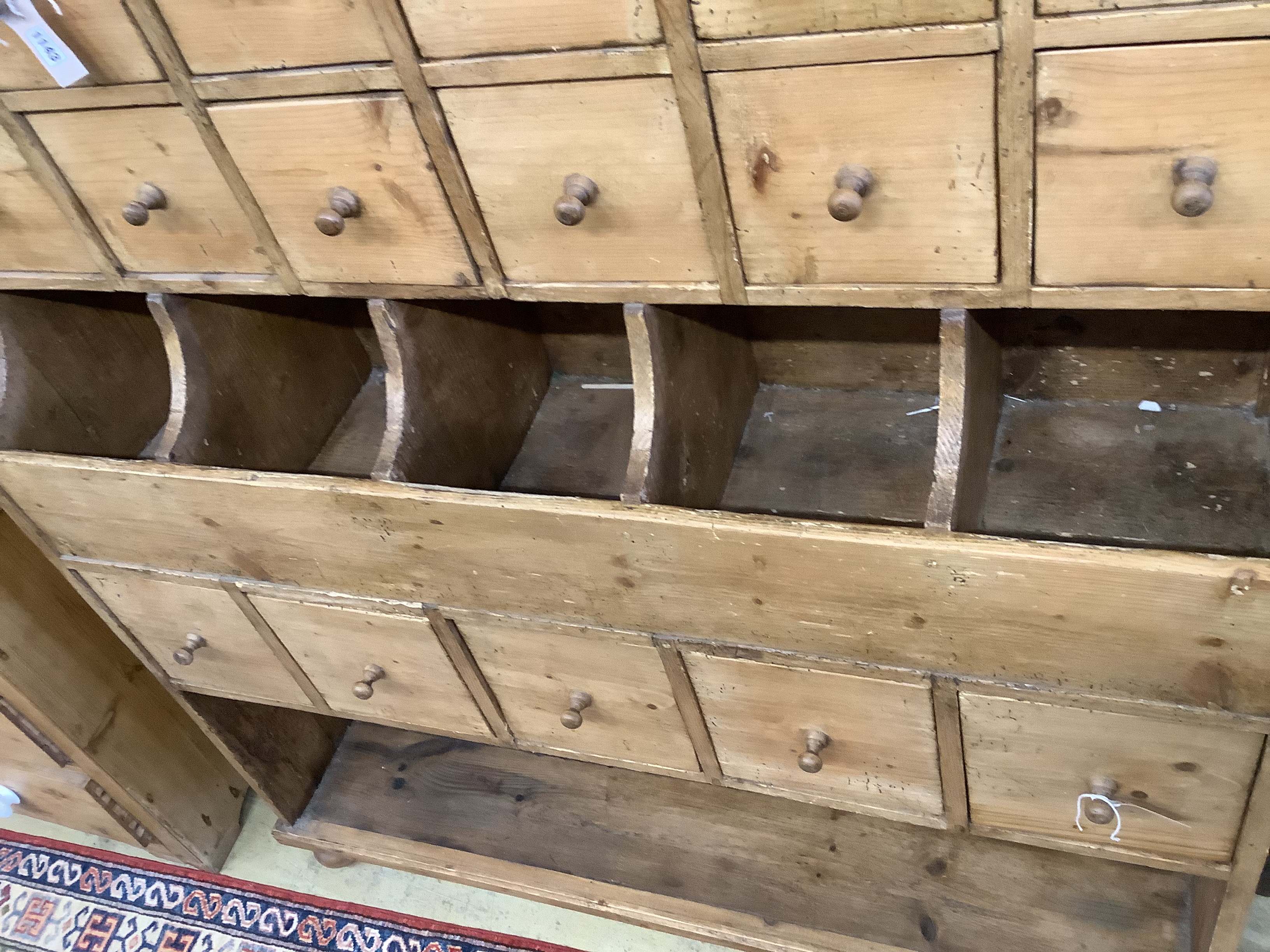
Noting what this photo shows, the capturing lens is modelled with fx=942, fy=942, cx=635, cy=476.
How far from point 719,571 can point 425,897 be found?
1.00 m

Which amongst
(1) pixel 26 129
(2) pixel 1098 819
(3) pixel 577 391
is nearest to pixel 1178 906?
(2) pixel 1098 819

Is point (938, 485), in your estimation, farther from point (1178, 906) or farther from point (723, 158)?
point (1178, 906)

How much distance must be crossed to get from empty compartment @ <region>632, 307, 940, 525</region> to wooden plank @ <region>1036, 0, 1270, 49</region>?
0.43m

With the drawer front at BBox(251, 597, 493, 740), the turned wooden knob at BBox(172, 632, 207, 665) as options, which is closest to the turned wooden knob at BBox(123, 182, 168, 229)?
the drawer front at BBox(251, 597, 493, 740)

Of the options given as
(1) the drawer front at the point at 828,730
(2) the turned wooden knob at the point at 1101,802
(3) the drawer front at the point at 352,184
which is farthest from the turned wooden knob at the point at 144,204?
(2) the turned wooden knob at the point at 1101,802

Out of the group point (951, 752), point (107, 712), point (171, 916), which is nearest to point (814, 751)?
point (951, 752)

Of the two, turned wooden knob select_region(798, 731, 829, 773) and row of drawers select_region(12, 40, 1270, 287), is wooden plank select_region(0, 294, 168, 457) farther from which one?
turned wooden knob select_region(798, 731, 829, 773)

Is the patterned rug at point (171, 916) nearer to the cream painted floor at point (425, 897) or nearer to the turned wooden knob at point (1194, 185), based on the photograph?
the cream painted floor at point (425, 897)

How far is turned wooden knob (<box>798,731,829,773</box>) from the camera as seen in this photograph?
92cm

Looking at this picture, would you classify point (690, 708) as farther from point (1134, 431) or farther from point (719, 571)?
point (1134, 431)

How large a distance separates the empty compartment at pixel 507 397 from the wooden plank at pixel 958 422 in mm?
428

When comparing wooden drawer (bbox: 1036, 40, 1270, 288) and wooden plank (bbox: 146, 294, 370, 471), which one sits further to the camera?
wooden plank (bbox: 146, 294, 370, 471)

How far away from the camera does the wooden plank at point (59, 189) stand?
863mm

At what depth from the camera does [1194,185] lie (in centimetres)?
57
